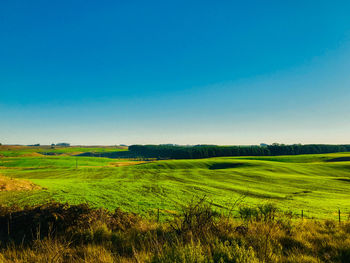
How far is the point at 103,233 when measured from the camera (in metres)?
6.88

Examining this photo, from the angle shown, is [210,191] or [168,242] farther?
[210,191]

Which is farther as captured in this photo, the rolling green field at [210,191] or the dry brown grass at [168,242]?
the rolling green field at [210,191]

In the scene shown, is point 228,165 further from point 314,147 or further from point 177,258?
point 314,147

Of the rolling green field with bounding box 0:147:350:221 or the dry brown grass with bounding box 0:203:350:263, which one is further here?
Answer: the rolling green field with bounding box 0:147:350:221

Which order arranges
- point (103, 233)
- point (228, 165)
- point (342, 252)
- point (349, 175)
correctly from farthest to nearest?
1. point (228, 165)
2. point (349, 175)
3. point (103, 233)
4. point (342, 252)

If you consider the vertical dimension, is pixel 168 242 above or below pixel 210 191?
above

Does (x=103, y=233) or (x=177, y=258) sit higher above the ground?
(x=177, y=258)

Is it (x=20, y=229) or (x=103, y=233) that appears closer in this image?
(x=103, y=233)

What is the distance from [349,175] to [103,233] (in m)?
75.3

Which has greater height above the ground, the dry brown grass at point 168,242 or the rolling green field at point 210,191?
the dry brown grass at point 168,242

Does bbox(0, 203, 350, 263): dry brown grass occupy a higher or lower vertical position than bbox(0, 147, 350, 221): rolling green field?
higher

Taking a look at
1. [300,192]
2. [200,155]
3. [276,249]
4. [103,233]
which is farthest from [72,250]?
[200,155]

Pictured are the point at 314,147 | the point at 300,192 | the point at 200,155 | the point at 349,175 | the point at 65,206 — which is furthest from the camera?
the point at 314,147

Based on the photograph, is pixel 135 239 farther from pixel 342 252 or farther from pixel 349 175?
pixel 349 175
